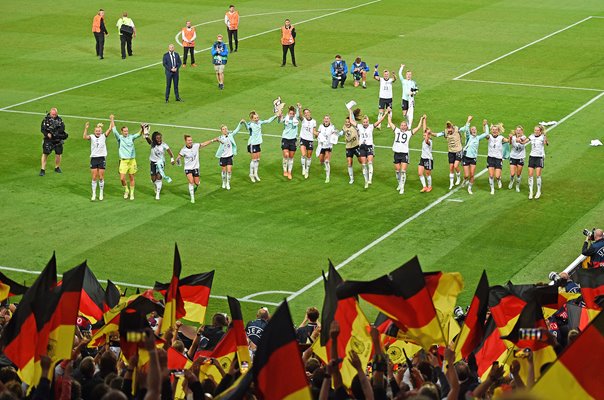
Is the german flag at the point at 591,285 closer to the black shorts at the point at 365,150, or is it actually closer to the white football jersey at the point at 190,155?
the black shorts at the point at 365,150

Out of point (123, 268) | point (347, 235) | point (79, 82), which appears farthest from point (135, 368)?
point (79, 82)

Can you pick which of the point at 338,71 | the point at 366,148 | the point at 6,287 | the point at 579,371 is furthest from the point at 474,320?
the point at 338,71

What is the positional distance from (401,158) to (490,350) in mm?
18820

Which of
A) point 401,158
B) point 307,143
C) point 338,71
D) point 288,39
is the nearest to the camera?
point 401,158

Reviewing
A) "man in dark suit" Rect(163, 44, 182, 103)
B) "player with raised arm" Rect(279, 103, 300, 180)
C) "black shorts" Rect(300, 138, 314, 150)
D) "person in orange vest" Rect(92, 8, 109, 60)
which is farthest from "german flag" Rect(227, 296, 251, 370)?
"person in orange vest" Rect(92, 8, 109, 60)

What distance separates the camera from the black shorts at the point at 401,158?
118 ft

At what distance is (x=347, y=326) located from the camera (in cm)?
1616

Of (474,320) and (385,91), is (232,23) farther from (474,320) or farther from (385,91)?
(474,320)

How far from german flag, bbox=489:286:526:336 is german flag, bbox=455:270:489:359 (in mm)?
272

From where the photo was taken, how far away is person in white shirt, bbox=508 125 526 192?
35312 mm

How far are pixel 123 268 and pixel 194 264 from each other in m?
1.78

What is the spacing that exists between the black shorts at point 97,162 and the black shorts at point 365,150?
7.76 metres

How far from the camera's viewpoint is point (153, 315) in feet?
75.7

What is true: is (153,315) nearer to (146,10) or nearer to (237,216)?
(237,216)
